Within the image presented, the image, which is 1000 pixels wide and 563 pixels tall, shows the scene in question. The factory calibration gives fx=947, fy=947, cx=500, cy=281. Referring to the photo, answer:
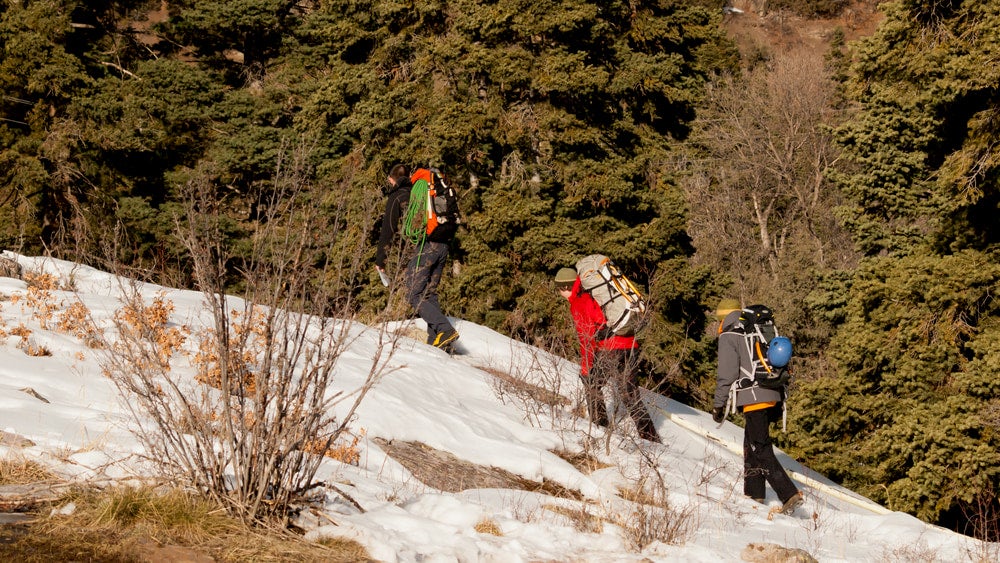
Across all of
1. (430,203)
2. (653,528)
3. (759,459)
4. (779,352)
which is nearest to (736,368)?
(779,352)

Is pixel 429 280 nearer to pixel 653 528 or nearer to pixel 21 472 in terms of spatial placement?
pixel 653 528

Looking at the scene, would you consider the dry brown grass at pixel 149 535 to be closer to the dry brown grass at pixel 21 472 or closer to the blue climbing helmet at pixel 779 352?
the dry brown grass at pixel 21 472

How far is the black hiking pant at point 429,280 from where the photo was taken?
364 inches

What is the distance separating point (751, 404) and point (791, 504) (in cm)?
79

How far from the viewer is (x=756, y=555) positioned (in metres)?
5.13

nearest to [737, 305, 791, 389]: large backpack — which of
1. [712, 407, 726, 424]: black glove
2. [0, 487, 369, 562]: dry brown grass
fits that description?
[712, 407, 726, 424]: black glove

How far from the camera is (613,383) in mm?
7746

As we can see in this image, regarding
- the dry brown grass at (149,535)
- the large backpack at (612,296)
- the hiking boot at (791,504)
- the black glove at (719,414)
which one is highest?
the large backpack at (612,296)

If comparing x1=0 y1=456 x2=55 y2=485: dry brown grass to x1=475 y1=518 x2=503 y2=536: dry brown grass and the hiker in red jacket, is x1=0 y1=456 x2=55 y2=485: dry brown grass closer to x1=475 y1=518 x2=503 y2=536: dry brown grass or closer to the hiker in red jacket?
x1=475 y1=518 x2=503 y2=536: dry brown grass

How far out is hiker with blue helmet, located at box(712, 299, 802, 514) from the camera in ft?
23.7

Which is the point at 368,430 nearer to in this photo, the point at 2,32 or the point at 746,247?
the point at 2,32

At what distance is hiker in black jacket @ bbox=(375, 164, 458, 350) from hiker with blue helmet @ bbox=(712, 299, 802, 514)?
3.06 metres

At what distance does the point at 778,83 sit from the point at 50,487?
35496 mm

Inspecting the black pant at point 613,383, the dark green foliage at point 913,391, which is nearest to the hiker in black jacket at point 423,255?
the black pant at point 613,383
